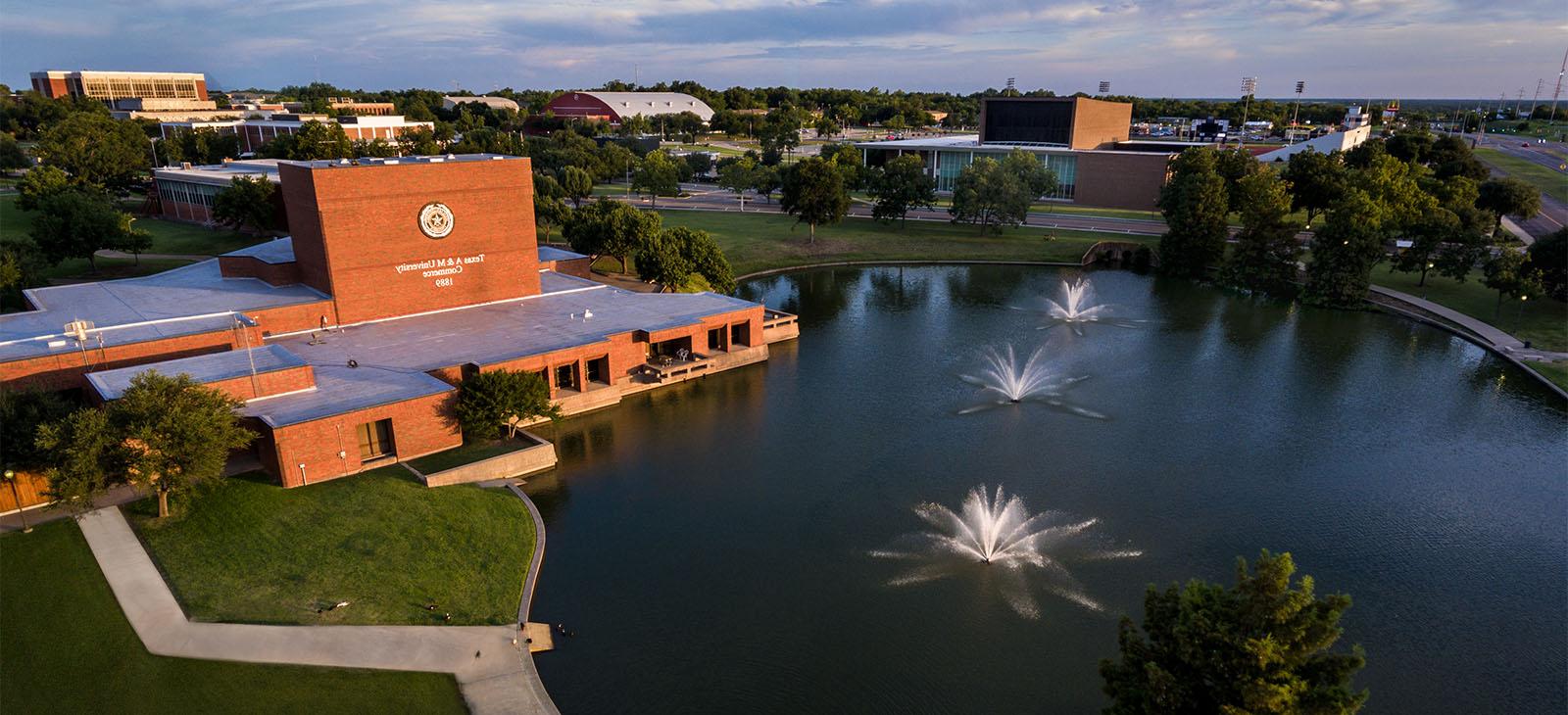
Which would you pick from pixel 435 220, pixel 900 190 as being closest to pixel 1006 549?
pixel 435 220

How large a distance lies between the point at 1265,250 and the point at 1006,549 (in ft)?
182

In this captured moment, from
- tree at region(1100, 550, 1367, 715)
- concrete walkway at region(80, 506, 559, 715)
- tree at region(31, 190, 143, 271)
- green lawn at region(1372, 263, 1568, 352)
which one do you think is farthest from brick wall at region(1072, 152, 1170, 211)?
tree at region(31, 190, 143, 271)

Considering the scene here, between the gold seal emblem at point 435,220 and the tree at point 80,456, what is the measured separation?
75.7 ft

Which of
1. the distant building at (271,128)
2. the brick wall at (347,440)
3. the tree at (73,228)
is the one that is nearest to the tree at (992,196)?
the brick wall at (347,440)

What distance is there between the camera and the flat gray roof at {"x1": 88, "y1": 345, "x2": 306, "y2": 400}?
34.1 m

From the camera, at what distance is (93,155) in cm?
8969

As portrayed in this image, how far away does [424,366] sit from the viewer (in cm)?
4044

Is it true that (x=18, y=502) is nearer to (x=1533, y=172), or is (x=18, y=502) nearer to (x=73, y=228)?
(x=73, y=228)

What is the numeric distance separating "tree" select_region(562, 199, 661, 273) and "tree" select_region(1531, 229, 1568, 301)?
63913mm

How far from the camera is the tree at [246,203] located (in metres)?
71.1

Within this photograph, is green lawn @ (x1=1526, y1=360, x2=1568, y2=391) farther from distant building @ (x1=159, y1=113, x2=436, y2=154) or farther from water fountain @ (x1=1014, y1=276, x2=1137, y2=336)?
distant building @ (x1=159, y1=113, x2=436, y2=154)

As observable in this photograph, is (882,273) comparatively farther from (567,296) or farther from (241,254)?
(241,254)

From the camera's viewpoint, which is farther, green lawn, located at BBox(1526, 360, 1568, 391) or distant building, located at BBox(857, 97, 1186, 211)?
distant building, located at BBox(857, 97, 1186, 211)

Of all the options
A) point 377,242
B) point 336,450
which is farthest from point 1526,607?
point 377,242
